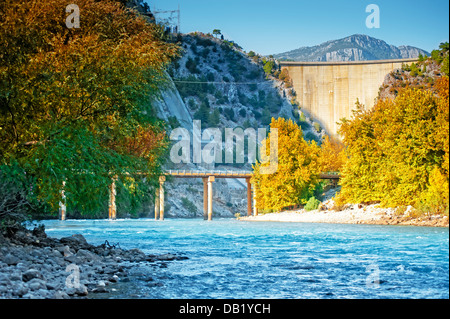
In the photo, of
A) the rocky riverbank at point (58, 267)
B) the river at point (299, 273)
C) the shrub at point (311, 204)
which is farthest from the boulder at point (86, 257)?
the shrub at point (311, 204)

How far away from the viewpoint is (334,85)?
138875 millimetres

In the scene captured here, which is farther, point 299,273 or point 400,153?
point 400,153

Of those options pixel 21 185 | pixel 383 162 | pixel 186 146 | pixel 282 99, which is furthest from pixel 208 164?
pixel 21 185

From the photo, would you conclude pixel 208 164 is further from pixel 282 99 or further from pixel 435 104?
pixel 435 104

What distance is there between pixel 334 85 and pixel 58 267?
426ft

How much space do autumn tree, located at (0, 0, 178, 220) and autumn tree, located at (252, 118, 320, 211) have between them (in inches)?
1582

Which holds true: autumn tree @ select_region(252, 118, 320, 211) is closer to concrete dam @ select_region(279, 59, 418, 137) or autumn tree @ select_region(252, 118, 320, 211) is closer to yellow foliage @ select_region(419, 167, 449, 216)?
yellow foliage @ select_region(419, 167, 449, 216)

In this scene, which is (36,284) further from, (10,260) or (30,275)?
(10,260)

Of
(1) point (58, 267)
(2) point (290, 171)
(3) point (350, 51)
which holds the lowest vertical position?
(1) point (58, 267)

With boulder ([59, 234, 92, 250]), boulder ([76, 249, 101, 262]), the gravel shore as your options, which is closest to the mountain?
the gravel shore

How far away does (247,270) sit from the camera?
16891 millimetres

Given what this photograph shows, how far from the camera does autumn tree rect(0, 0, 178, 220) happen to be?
14.7 metres

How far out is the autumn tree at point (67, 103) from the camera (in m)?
14.7

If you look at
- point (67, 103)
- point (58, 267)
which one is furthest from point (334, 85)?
point (58, 267)
